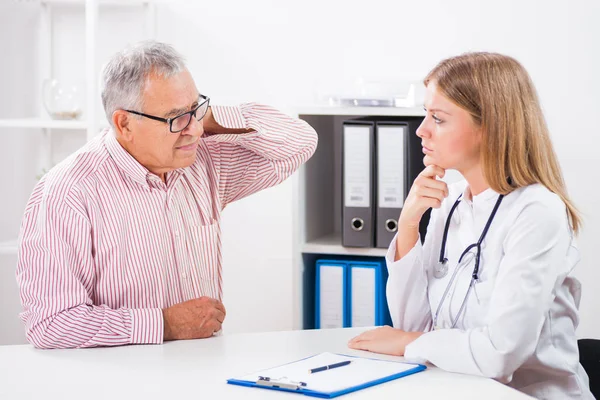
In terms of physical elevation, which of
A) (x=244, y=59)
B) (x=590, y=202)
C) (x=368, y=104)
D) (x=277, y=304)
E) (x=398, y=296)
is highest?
(x=244, y=59)

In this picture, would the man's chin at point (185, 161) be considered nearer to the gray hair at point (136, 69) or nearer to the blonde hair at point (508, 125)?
the gray hair at point (136, 69)

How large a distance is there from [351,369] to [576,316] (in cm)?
51

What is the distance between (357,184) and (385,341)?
103cm

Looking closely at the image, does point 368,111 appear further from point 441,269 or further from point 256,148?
point 441,269

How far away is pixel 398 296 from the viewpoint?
1.91 m

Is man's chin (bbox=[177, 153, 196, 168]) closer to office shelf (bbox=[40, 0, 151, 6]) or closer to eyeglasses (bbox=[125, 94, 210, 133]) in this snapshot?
eyeglasses (bbox=[125, 94, 210, 133])

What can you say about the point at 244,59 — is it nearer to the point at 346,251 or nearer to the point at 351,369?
the point at 346,251

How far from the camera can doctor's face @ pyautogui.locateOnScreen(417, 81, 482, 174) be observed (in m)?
1.80

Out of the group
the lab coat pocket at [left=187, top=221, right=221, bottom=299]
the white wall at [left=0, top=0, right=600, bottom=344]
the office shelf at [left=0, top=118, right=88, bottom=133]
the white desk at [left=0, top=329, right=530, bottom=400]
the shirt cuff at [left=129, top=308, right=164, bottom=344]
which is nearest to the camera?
the white desk at [left=0, top=329, right=530, bottom=400]

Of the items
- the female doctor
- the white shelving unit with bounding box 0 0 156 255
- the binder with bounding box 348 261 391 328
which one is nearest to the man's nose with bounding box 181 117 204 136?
the female doctor

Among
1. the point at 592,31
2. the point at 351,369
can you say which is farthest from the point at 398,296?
the point at 592,31

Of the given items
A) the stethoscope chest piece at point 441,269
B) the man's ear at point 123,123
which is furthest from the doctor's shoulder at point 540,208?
the man's ear at point 123,123

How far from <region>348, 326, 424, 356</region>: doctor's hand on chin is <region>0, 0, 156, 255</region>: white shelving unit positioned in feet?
5.24

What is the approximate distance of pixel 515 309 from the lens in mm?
1593
